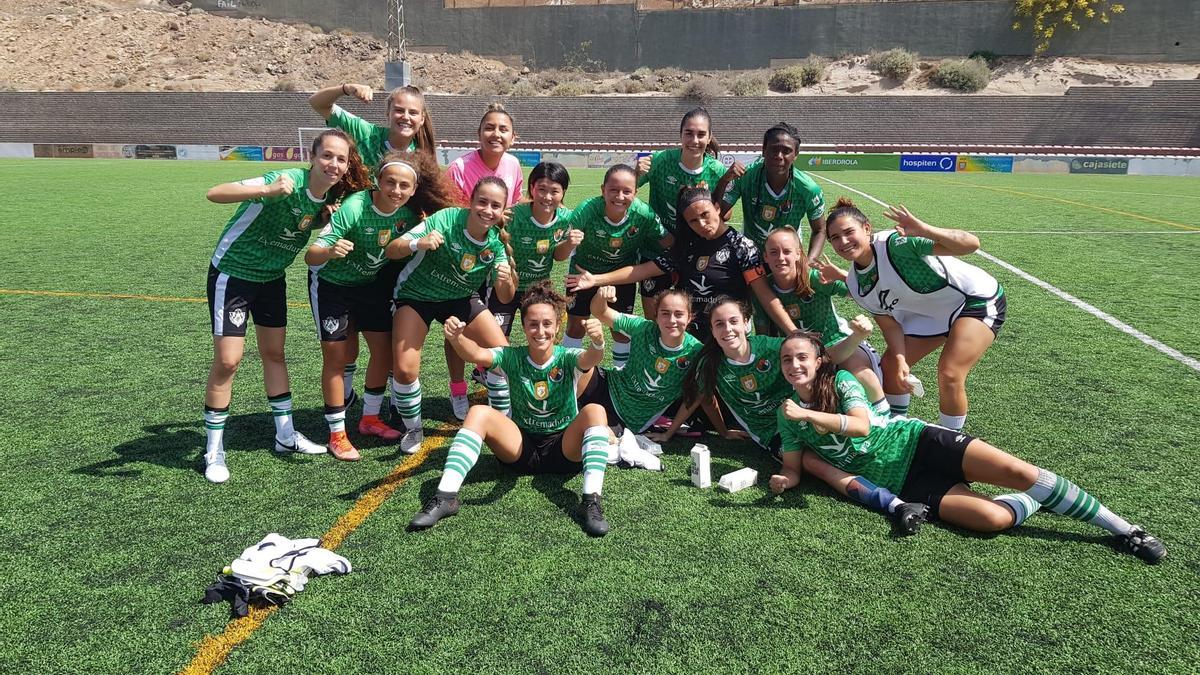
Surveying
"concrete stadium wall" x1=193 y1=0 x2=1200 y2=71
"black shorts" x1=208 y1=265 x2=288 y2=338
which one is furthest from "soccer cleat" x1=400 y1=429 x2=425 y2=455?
"concrete stadium wall" x1=193 y1=0 x2=1200 y2=71

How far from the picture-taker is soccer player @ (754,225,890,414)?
4.49 meters

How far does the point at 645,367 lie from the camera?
4.58 m

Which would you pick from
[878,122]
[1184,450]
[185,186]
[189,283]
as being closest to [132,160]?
[185,186]

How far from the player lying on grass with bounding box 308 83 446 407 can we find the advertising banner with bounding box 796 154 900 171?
88.6ft

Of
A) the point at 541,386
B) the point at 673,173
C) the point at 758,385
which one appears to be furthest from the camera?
the point at 673,173

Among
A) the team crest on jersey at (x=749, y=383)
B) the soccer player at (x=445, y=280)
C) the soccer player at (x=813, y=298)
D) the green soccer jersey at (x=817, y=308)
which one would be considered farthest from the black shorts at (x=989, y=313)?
the soccer player at (x=445, y=280)

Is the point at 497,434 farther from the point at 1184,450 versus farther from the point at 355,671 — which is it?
the point at 1184,450

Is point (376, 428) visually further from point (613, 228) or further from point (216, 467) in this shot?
point (613, 228)

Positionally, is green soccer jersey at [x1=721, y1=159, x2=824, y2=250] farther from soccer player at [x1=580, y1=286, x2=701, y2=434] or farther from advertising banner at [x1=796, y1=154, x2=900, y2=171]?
advertising banner at [x1=796, y1=154, x2=900, y2=171]

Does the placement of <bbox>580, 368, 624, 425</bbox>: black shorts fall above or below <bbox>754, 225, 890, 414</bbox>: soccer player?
below

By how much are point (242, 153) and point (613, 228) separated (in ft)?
117

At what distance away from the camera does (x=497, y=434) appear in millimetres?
4086

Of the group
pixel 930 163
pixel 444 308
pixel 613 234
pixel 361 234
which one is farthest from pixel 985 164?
pixel 361 234

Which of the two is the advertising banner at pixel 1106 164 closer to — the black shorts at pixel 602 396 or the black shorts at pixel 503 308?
the black shorts at pixel 503 308
